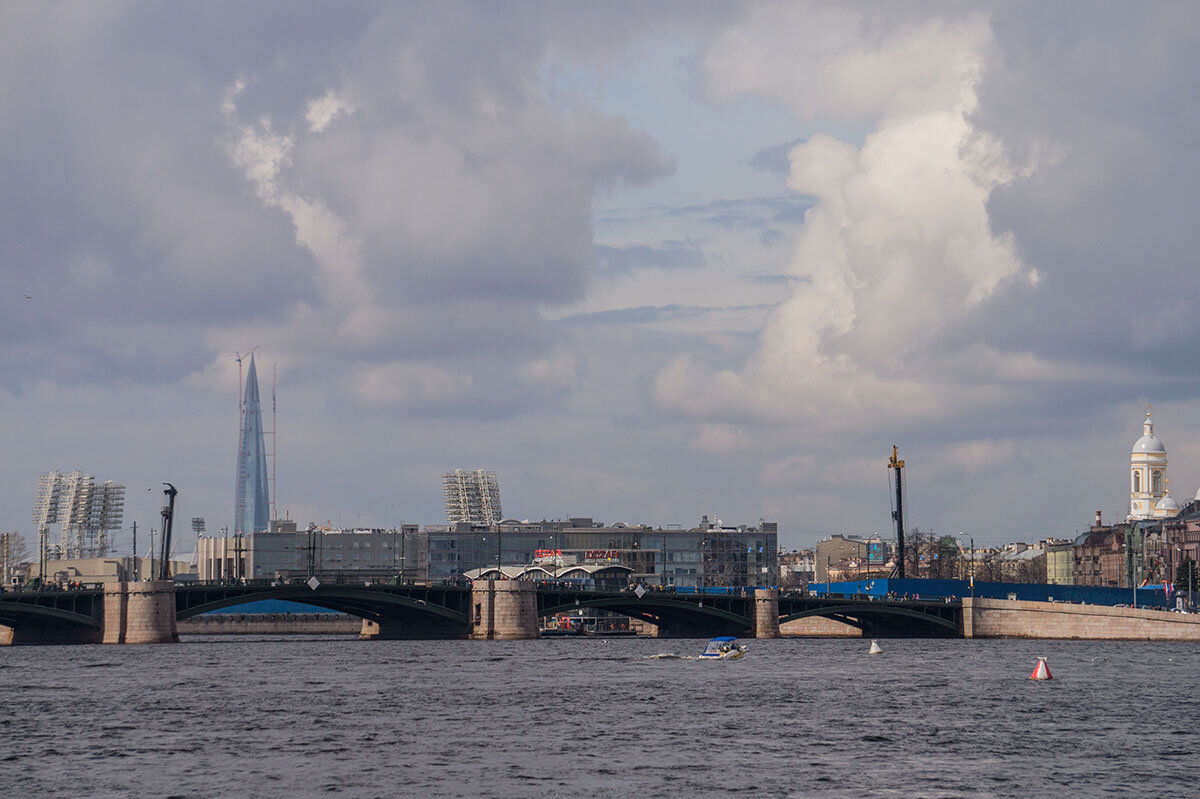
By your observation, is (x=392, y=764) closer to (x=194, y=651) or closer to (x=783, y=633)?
(x=194, y=651)

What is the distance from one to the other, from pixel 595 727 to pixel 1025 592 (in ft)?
398

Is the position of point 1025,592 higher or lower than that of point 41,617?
higher

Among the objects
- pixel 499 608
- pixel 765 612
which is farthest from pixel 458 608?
pixel 765 612

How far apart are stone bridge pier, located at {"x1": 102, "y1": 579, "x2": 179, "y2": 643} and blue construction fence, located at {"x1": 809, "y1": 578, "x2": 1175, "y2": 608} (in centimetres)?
7545

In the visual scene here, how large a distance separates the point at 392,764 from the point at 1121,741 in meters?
30.8

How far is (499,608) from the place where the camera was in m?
162

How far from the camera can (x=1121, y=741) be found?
237 ft

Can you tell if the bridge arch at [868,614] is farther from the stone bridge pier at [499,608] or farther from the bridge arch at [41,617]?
the bridge arch at [41,617]

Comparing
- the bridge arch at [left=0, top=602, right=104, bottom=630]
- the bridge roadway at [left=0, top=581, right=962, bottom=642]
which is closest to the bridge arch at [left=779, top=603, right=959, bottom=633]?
the bridge roadway at [left=0, top=581, right=962, bottom=642]

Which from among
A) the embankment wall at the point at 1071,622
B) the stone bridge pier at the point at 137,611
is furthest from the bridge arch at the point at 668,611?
the stone bridge pier at the point at 137,611

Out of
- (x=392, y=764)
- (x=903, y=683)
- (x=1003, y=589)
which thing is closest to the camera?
(x=392, y=764)

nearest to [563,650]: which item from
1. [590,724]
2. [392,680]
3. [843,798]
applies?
[392,680]

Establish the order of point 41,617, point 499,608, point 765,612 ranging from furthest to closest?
1. point 765,612
2. point 499,608
3. point 41,617

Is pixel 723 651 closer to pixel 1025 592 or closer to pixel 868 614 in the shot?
pixel 868 614
